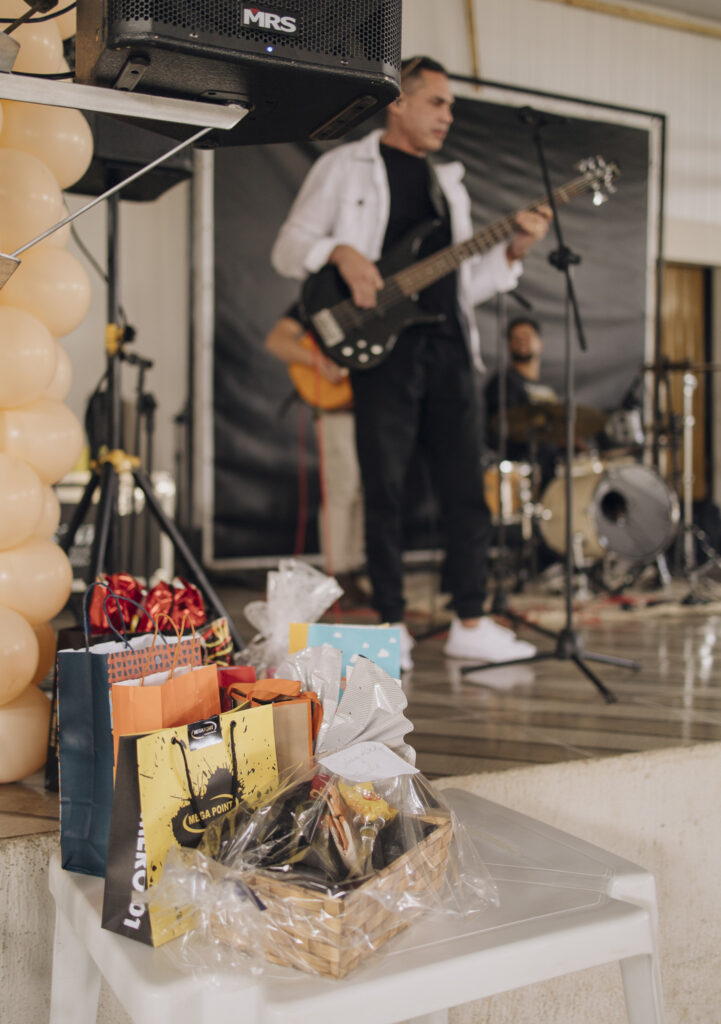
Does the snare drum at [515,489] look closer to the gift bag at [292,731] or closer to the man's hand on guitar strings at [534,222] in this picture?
the man's hand on guitar strings at [534,222]

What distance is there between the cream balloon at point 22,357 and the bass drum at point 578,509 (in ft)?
9.41

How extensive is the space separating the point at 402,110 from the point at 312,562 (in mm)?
2569

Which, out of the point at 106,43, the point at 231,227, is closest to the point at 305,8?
the point at 106,43

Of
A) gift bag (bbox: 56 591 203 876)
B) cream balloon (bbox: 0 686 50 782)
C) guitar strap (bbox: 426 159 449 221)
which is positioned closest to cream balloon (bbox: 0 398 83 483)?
cream balloon (bbox: 0 686 50 782)

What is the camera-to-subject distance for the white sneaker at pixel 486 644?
2.22 metres

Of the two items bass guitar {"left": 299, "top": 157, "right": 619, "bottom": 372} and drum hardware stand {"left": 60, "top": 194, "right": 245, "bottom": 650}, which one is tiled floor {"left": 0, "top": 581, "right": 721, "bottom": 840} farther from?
bass guitar {"left": 299, "top": 157, "right": 619, "bottom": 372}

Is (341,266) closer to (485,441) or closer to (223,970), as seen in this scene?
(223,970)

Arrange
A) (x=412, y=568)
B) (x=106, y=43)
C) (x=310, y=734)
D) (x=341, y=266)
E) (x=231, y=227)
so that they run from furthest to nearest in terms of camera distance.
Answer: (x=412, y=568) < (x=231, y=227) < (x=341, y=266) < (x=310, y=734) < (x=106, y=43)

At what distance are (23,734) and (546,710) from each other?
1.00 metres

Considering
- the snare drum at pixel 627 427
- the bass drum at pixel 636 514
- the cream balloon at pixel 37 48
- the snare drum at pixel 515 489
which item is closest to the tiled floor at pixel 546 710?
the bass drum at pixel 636 514

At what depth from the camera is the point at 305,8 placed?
A: 812 mm

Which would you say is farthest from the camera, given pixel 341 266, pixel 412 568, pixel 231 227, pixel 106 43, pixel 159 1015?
pixel 412 568

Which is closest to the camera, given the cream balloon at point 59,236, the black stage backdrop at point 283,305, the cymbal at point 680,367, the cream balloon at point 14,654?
the cream balloon at point 14,654

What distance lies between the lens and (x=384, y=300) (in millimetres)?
2139
